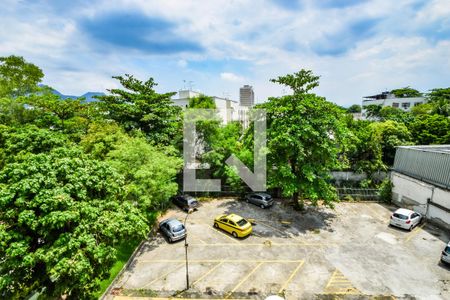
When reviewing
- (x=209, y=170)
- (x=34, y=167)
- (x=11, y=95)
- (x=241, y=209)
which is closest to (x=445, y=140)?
(x=241, y=209)

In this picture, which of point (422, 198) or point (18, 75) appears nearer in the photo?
point (422, 198)

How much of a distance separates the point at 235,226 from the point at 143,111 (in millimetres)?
16929

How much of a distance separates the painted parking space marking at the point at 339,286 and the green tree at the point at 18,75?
36.3 meters

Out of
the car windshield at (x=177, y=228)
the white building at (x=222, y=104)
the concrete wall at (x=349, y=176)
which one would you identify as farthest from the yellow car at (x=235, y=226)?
the white building at (x=222, y=104)

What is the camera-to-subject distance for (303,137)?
66.3ft

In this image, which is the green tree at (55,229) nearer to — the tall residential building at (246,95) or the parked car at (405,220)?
the parked car at (405,220)

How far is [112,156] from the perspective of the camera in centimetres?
1939

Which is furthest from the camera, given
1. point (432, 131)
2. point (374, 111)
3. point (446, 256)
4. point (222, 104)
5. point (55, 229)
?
point (374, 111)

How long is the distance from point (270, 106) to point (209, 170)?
37.4 ft

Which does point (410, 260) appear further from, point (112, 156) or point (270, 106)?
point (112, 156)

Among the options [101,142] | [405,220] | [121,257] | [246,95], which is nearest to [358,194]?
[405,220]

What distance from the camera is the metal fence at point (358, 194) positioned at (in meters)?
26.7

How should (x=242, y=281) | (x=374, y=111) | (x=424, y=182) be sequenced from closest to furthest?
(x=242, y=281) → (x=424, y=182) → (x=374, y=111)

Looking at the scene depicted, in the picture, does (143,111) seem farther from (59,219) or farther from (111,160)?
(59,219)
